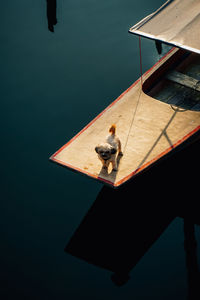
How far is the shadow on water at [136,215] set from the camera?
9.40 metres

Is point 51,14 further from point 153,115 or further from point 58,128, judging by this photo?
point 153,115

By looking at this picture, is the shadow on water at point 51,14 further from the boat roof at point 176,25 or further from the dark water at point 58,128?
the boat roof at point 176,25

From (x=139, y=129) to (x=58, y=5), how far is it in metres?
8.91

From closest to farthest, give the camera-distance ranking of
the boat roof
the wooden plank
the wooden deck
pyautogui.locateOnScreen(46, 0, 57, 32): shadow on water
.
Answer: the wooden deck
the boat roof
the wooden plank
pyautogui.locateOnScreen(46, 0, 57, 32): shadow on water

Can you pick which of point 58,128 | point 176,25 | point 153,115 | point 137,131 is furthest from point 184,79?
point 58,128

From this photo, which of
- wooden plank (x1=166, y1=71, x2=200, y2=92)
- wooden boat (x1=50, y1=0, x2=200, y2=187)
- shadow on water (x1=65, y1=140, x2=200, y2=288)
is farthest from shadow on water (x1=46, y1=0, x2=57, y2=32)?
shadow on water (x1=65, y1=140, x2=200, y2=288)

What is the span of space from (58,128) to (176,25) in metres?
4.31

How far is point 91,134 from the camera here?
10.3m

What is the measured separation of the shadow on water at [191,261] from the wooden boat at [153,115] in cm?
177

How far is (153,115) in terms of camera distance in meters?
10.5

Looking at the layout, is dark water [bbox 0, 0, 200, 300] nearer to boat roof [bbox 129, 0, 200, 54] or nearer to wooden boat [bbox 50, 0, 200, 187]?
wooden boat [bbox 50, 0, 200, 187]

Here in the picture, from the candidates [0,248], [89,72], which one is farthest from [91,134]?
[89,72]

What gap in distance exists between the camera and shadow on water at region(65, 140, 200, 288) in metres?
9.40

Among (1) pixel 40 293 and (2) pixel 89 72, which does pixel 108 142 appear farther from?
(2) pixel 89 72
